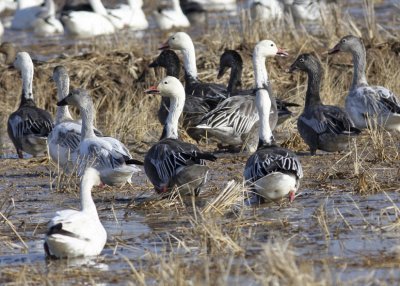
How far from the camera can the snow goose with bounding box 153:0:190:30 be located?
2605cm

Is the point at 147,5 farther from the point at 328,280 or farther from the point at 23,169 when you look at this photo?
the point at 328,280

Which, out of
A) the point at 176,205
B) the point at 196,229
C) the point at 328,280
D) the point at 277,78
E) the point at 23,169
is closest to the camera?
the point at 328,280

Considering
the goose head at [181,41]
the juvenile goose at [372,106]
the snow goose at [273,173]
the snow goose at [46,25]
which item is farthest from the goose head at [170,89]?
the snow goose at [46,25]

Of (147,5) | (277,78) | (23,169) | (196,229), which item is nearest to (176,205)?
(196,229)

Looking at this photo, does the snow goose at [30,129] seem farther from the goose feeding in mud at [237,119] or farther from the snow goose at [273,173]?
the snow goose at [273,173]

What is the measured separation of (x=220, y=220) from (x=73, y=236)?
1.63m

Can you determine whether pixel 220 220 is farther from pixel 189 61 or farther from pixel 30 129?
pixel 189 61

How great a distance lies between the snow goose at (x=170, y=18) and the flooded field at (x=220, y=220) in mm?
9956

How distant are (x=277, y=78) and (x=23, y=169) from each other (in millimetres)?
5100

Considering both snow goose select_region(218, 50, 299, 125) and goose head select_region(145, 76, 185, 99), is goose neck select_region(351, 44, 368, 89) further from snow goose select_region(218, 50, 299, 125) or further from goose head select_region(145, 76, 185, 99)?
goose head select_region(145, 76, 185, 99)

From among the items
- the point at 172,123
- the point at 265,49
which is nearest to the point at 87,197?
the point at 172,123

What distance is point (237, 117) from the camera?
12.8 m

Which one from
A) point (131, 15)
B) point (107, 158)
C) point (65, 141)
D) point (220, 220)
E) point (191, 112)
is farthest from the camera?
point (131, 15)

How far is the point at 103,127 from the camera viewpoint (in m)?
15.0
